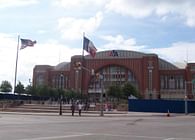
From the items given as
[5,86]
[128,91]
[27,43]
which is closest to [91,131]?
[27,43]

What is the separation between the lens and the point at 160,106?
242 feet

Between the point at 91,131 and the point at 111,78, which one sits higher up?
the point at 111,78

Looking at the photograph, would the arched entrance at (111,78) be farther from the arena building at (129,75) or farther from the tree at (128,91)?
the tree at (128,91)

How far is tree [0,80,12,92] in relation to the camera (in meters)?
132

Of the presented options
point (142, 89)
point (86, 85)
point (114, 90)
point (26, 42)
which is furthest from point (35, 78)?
point (26, 42)

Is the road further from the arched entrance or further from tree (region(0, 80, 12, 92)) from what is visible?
the arched entrance

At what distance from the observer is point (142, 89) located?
161125 millimetres

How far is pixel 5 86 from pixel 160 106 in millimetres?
72587

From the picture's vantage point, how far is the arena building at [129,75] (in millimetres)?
159250

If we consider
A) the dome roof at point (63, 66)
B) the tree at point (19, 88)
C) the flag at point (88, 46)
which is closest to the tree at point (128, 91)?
the tree at point (19, 88)

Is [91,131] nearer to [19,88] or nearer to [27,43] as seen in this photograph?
[27,43]

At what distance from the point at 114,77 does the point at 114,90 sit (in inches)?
1719

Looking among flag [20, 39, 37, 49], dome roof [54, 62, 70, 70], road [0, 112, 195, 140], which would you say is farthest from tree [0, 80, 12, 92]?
road [0, 112, 195, 140]

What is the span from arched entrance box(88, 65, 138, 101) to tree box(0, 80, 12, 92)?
1692 inches
